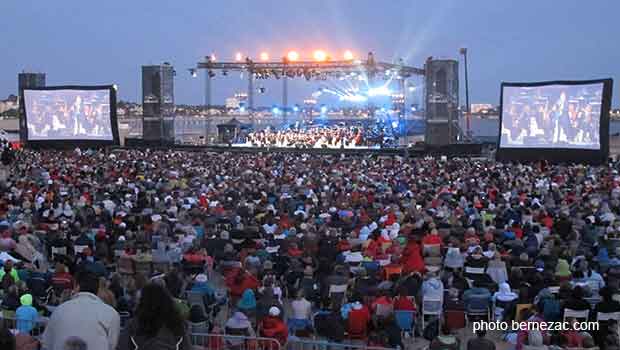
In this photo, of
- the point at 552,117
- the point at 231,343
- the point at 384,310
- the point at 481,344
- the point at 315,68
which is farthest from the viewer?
the point at 315,68

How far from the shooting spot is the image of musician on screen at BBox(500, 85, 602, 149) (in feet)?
85.4

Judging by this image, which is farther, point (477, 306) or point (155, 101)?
point (155, 101)

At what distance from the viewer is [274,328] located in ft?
22.0

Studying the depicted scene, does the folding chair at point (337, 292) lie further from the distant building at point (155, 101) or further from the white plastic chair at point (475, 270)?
the distant building at point (155, 101)

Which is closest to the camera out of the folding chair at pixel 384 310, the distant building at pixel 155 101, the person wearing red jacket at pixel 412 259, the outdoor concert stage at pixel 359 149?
the folding chair at pixel 384 310

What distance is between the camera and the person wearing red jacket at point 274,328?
21.8 ft

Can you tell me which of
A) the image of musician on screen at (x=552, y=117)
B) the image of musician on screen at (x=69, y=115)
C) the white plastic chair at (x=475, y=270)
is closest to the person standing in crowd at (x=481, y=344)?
the white plastic chair at (x=475, y=270)

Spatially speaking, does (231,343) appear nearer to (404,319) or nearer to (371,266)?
(404,319)

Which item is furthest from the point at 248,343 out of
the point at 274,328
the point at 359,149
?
the point at 359,149

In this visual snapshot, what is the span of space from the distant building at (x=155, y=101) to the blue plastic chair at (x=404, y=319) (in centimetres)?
2951

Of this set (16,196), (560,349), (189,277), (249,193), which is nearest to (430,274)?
(560,349)

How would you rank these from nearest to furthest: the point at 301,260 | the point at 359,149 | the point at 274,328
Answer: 1. the point at 274,328
2. the point at 301,260
3. the point at 359,149

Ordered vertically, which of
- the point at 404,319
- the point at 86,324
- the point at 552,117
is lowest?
the point at 404,319

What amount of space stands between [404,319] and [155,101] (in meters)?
29.8
